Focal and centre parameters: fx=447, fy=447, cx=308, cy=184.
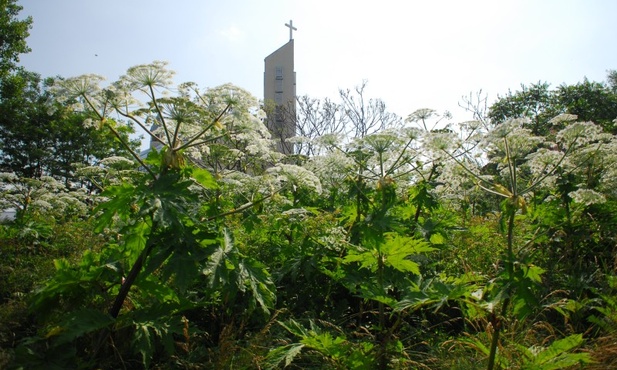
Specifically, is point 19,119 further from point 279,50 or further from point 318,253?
point 318,253

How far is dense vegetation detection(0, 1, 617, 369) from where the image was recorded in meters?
3.05

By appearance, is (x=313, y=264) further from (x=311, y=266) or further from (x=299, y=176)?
(x=299, y=176)

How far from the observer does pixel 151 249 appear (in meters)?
3.35

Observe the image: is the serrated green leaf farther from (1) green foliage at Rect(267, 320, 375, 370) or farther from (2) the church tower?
(2) the church tower

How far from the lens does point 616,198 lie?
15.3 ft

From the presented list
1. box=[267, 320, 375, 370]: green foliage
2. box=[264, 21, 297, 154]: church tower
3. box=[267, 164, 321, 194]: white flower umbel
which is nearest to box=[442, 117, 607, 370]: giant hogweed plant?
box=[267, 320, 375, 370]: green foliage

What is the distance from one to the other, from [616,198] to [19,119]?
27.6 meters

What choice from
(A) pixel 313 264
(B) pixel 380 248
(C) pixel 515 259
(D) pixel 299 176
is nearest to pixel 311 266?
(A) pixel 313 264

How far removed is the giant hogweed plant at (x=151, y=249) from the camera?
306cm

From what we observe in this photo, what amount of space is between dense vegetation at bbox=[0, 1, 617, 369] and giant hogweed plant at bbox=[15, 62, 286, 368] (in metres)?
0.01

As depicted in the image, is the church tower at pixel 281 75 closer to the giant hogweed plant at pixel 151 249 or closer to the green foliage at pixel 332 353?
the giant hogweed plant at pixel 151 249

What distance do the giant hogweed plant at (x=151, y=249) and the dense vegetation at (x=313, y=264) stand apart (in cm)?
1

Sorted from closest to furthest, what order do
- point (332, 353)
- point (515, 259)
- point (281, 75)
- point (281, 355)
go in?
point (515, 259) → point (332, 353) → point (281, 355) → point (281, 75)

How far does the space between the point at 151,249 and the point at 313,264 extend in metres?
1.49
